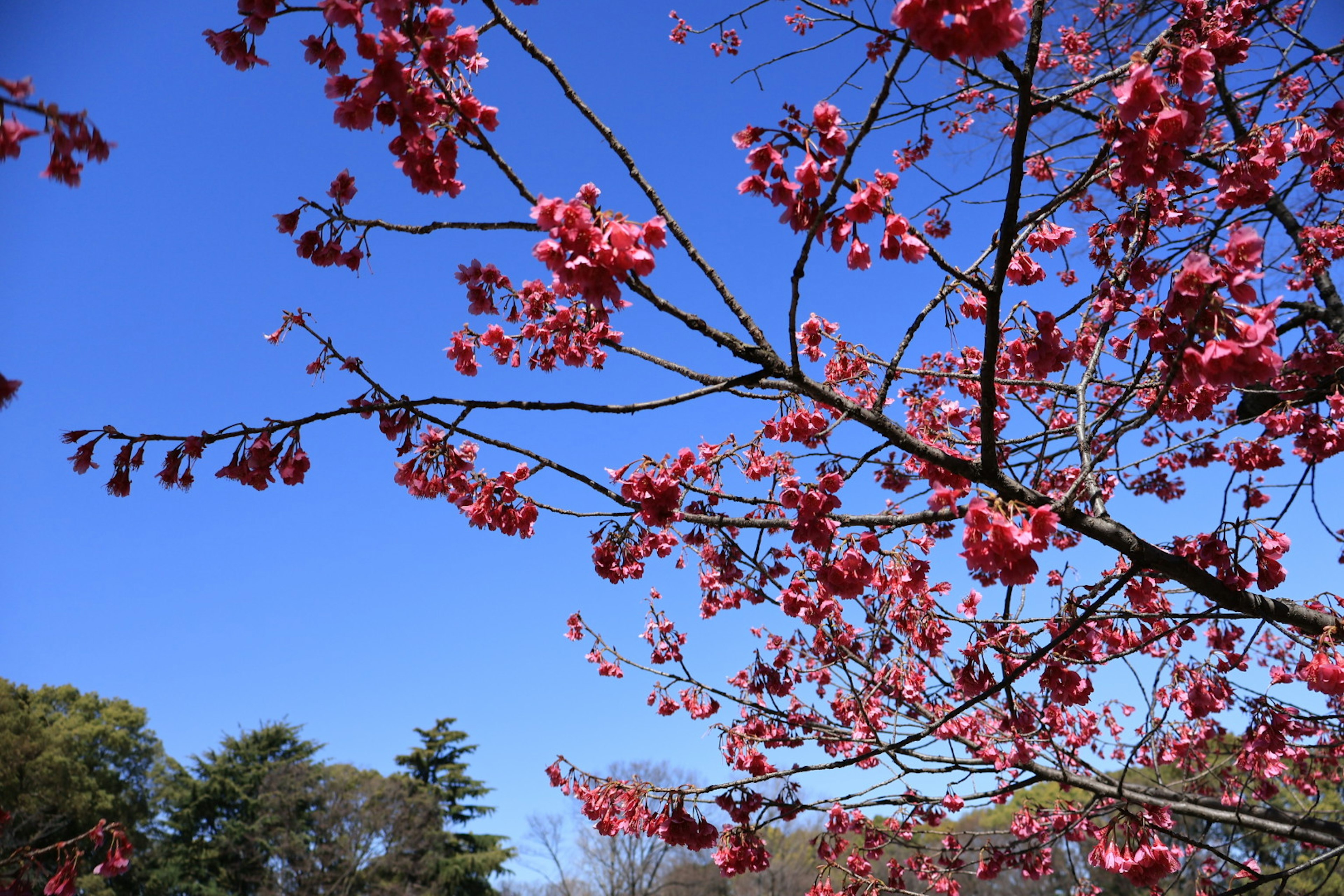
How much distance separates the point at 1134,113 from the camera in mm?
2061

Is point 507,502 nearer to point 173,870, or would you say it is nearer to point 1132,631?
point 1132,631

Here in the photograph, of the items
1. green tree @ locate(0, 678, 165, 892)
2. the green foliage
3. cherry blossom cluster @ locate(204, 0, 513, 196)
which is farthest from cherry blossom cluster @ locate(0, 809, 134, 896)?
the green foliage

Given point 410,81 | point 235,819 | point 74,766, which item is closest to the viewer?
point 410,81

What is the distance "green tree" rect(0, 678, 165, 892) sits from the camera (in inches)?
806

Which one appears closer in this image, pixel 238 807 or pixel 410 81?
pixel 410 81

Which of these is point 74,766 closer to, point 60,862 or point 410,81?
point 60,862

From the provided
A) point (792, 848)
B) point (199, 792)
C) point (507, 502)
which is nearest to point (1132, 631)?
point (507, 502)

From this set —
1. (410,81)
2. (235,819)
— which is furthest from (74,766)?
(410,81)

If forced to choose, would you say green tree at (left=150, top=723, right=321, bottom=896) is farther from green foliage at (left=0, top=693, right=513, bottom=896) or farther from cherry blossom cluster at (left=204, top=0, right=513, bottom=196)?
cherry blossom cluster at (left=204, top=0, right=513, bottom=196)

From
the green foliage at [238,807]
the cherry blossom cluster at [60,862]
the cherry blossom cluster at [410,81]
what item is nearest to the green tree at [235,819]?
the green foliage at [238,807]

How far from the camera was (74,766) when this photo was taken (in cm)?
2225

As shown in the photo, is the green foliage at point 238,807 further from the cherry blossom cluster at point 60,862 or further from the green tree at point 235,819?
the cherry blossom cluster at point 60,862

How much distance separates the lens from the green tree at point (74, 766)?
20469 mm

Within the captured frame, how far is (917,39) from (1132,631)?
333 centimetres
